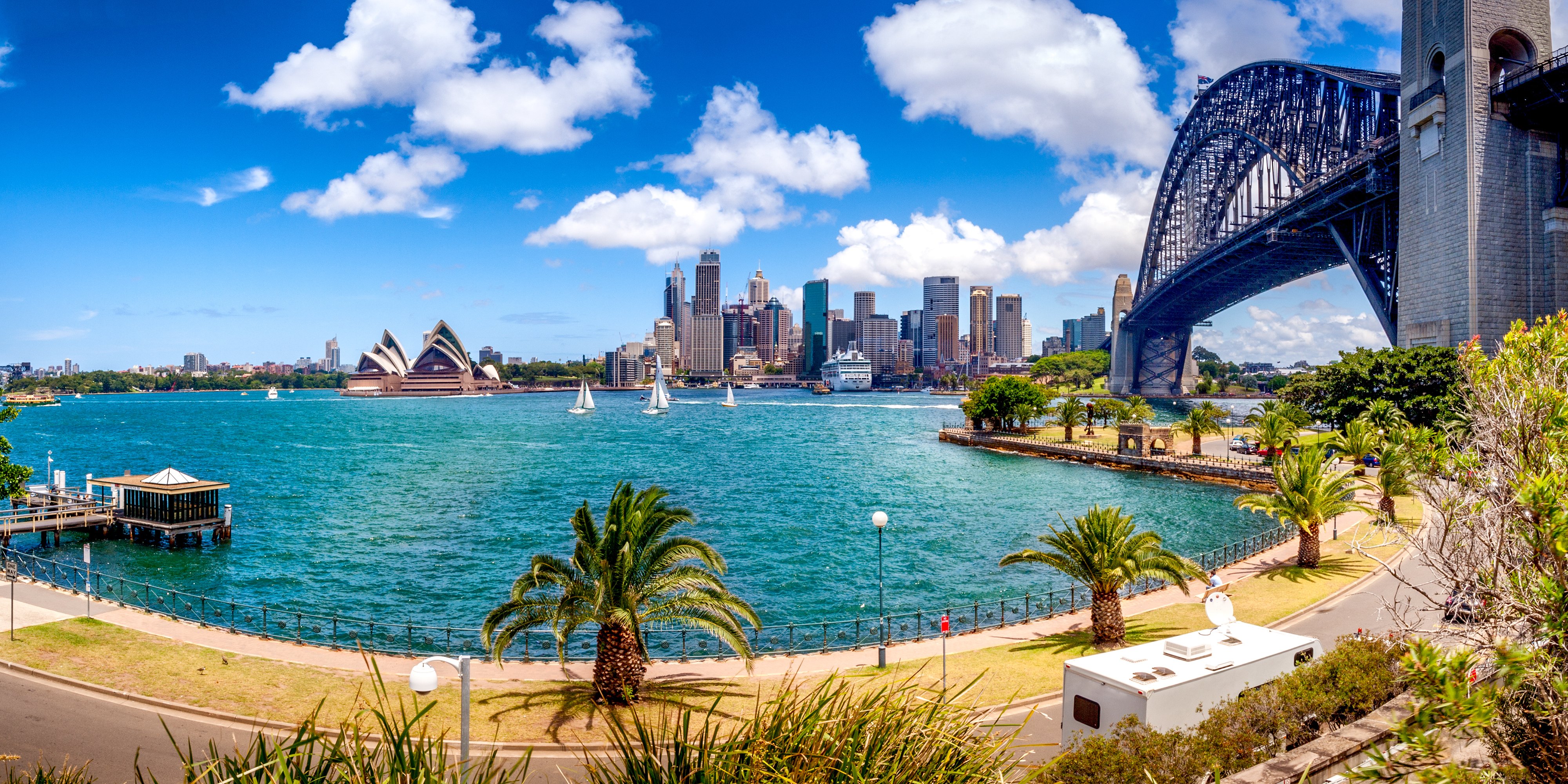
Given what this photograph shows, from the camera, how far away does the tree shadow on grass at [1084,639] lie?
66.0ft

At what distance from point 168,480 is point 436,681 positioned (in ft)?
128

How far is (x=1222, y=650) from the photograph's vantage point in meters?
13.7

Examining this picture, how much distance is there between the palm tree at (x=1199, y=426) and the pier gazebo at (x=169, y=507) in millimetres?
62974

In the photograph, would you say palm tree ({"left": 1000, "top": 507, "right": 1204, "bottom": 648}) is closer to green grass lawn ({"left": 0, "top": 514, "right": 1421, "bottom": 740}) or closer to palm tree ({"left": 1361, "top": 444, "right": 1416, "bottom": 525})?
green grass lawn ({"left": 0, "top": 514, "right": 1421, "bottom": 740})

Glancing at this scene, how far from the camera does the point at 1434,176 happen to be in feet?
163

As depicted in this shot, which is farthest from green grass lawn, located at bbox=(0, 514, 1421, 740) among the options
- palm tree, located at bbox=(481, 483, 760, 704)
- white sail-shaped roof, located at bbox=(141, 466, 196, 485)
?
white sail-shaped roof, located at bbox=(141, 466, 196, 485)

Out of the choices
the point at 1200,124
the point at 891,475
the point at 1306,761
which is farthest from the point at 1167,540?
the point at 1200,124

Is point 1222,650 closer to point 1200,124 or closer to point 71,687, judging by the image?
point 71,687

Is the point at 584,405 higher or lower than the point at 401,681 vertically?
higher

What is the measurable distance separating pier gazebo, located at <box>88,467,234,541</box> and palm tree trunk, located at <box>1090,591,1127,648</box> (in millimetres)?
38846

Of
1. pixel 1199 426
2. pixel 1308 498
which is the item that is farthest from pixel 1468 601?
pixel 1199 426

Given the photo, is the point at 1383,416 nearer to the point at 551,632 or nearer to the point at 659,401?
the point at 551,632

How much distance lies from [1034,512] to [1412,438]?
19.1 metres

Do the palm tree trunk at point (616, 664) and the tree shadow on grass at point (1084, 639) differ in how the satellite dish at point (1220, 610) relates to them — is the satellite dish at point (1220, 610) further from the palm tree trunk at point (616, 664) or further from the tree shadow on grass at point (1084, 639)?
the palm tree trunk at point (616, 664)
